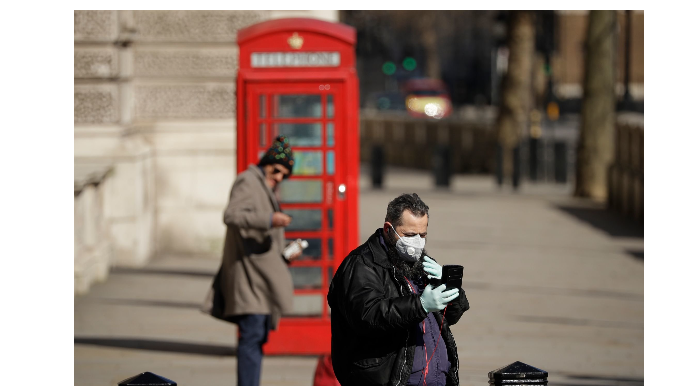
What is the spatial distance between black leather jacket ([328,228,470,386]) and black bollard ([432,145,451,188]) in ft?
61.8

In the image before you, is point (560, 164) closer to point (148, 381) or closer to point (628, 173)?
point (628, 173)

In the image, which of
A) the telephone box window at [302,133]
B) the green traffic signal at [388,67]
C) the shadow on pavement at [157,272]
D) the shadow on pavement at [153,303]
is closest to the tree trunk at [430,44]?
the green traffic signal at [388,67]

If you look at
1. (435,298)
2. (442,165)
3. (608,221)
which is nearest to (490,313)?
(435,298)

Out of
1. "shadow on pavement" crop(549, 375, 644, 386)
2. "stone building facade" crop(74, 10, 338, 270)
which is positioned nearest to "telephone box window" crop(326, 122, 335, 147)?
"shadow on pavement" crop(549, 375, 644, 386)

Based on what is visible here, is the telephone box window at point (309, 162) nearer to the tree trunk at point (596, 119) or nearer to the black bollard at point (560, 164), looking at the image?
the tree trunk at point (596, 119)

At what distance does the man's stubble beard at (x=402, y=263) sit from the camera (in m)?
4.50

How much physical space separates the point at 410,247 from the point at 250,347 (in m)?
2.63

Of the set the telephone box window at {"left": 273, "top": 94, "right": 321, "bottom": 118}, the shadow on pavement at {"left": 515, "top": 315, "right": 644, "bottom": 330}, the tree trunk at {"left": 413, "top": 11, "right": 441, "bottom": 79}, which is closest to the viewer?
the telephone box window at {"left": 273, "top": 94, "right": 321, "bottom": 118}

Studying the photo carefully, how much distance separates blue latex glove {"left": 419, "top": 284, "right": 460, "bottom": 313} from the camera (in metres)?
4.29

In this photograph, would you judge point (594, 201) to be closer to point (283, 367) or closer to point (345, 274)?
point (283, 367)

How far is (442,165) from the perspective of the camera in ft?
78.4

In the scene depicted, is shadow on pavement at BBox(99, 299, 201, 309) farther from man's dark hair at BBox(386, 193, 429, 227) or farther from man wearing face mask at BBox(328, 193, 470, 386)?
man's dark hair at BBox(386, 193, 429, 227)

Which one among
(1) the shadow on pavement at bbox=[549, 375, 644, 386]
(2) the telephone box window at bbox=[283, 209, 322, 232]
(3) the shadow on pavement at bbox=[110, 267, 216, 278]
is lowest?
(1) the shadow on pavement at bbox=[549, 375, 644, 386]

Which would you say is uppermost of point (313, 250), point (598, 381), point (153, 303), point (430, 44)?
point (430, 44)
